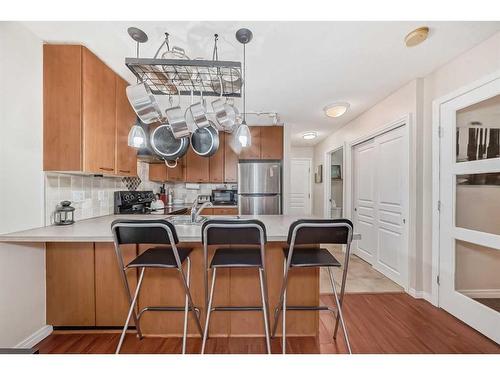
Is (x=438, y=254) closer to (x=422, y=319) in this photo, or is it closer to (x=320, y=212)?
(x=422, y=319)

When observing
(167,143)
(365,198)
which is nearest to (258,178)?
(365,198)

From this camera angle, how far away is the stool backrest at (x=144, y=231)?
1.27 m

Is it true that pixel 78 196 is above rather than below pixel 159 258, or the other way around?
above

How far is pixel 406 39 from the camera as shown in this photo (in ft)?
5.85

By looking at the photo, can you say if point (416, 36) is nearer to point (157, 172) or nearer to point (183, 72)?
point (183, 72)

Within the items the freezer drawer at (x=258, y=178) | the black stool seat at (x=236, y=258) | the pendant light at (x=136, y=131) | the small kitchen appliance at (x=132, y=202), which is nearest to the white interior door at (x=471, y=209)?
the black stool seat at (x=236, y=258)

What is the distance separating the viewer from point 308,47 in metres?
1.89

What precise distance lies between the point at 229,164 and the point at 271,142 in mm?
860

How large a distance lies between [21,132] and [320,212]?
17.5 feet

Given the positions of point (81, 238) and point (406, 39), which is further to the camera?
point (406, 39)

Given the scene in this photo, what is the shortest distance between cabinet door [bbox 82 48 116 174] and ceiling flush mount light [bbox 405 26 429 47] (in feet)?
7.88

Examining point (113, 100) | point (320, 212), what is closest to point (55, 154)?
point (113, 100)

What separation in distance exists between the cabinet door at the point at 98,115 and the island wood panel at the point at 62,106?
0.04 meters

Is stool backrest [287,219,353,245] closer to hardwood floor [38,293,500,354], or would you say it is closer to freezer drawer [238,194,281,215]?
hardwood floor [38,293,500,354]
